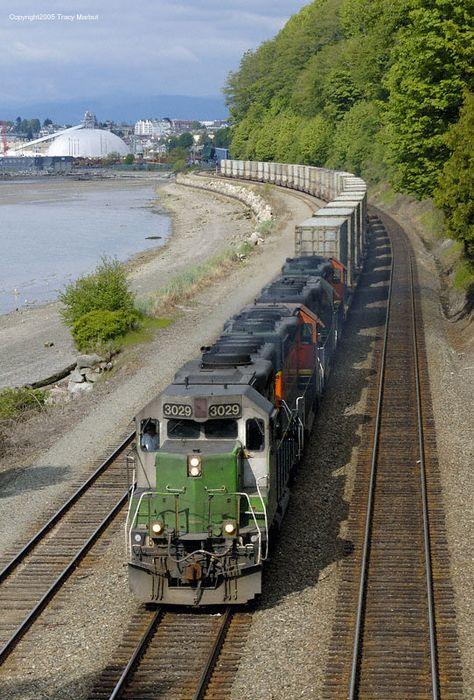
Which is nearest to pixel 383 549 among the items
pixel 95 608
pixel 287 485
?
pixel 287 485

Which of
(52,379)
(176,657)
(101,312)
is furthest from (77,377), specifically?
(176,657)

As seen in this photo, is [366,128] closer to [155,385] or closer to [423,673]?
[155,385]

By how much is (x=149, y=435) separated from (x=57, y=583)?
336 centimetres

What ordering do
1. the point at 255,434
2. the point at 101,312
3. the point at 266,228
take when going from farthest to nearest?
the point at 266,228 → the point at 101,312 → the point at 255,434

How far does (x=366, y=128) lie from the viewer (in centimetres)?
10850

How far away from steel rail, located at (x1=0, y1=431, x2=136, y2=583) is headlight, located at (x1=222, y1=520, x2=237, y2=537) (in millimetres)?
4866

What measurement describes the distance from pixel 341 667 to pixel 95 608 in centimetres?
452

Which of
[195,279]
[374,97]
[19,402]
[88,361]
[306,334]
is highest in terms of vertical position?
[374,97]

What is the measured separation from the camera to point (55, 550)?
19.4 m

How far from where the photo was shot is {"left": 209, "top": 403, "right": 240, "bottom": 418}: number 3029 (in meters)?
15.9

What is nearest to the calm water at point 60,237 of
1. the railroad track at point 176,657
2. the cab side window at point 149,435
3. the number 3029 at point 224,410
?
the cab side window at point 149,435

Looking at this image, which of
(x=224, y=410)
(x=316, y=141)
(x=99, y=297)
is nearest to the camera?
(x=224, y=410)

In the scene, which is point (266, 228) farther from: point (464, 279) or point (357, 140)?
point (464, 279)

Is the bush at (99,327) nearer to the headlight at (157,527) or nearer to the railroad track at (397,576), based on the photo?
the railroad track at (397,576)
